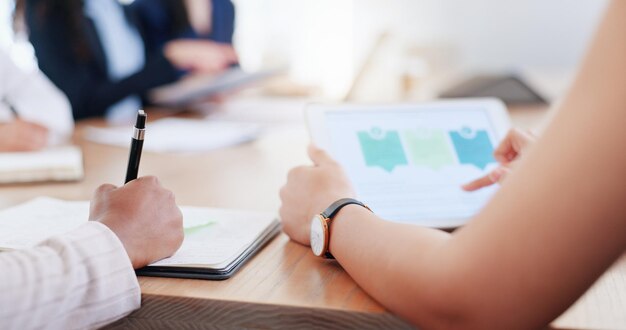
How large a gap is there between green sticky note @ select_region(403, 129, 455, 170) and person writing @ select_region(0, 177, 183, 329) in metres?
0.37

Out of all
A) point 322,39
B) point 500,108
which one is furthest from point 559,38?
point 500,108

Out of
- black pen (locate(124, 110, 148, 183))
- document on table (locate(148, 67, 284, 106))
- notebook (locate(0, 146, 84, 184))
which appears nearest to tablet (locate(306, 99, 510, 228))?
black pen (locate(124, 110, 148, 183))

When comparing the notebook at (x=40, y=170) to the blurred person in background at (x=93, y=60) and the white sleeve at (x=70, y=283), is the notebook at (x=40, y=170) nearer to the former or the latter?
the white sleeve at (x=70, y=283)

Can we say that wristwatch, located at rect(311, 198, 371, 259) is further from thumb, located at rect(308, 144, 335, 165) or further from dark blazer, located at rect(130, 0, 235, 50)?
dark blazer, located at rect(130, 0, 235, 50)

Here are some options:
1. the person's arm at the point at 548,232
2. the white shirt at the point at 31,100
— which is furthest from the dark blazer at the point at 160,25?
the person's arm at the point at 548,232

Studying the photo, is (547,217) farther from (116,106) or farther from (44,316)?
(116,106)

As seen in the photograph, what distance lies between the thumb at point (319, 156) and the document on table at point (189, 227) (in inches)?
3.6

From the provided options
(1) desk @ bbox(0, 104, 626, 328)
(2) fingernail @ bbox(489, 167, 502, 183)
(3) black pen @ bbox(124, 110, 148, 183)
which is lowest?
(1) desk @ bbox(0, 104, 626, 328)

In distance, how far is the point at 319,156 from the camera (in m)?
0.91

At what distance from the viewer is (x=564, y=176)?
56cm

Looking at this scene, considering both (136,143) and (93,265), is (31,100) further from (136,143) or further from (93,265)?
(93,265)

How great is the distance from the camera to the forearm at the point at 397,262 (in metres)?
0.62

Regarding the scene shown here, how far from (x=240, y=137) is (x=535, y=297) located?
1.01m

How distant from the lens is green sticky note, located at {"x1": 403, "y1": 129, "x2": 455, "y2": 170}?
984 mm
